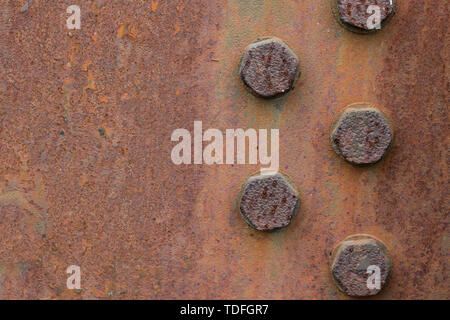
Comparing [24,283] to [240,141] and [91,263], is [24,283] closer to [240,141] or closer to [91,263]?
[91,263]

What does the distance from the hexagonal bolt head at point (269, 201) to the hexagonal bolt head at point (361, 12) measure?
368 mm

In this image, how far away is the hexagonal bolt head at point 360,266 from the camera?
117 centimetres

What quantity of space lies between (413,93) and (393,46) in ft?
0.37

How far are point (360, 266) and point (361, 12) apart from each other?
1.83 ft

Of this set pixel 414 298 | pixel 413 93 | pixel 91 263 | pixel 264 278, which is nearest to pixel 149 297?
pixel 91 263

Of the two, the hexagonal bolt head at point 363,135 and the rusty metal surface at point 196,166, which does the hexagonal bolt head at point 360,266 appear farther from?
the hexagonal bolt head at point 363,135

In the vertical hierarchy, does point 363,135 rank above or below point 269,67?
below

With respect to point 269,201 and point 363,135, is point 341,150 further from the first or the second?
point 269,201

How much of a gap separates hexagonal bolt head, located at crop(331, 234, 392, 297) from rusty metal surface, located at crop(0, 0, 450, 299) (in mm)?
32

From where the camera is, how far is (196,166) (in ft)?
3.91

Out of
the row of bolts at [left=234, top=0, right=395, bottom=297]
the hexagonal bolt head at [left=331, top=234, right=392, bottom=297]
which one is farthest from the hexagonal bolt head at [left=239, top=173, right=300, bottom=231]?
the hexagonal bolt head at [left=331, top=234, right=392, bottom=297]

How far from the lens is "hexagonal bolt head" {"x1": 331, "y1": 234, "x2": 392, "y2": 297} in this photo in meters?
1.17

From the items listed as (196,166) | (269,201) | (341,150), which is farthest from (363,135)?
(196,166)

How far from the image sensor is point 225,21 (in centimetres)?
117
